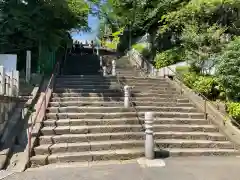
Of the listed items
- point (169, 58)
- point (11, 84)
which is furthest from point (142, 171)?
point (169, 58)

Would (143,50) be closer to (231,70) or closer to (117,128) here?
(231,70)

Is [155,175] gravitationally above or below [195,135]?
below

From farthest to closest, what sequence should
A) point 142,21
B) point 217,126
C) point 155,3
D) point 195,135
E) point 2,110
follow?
1. point 142,21
2. point 155,3
3. point 217,126
4. point 195,135
5. point 2,110

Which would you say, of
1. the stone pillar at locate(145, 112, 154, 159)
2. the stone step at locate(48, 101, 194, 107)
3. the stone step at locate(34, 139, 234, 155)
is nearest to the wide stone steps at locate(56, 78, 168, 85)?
the stone step at locate(48, 101, 194, 107)

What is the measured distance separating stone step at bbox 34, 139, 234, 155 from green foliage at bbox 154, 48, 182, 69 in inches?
352

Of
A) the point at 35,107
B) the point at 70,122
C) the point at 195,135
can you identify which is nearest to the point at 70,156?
the point at 70,122

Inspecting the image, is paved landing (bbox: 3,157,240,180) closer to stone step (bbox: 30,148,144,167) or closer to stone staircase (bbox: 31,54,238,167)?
stone step (bbox: 30,148,144,167)

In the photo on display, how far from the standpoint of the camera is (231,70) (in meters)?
10.1

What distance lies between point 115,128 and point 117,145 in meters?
0.90

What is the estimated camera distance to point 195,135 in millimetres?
9133

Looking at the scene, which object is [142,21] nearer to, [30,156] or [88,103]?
[88,103]

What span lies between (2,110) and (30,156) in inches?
75.2

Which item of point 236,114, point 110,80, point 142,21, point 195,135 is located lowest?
point 195,135

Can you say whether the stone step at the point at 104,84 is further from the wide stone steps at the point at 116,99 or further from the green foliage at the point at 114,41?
the green foliage at the point at 114,41
